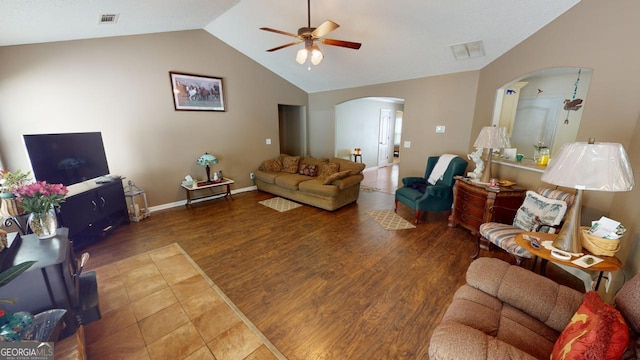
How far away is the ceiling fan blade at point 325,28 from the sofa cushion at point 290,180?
2.57 meters

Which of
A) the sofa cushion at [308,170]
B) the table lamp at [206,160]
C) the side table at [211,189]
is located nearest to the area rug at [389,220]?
the sofa cushion at [308,170]

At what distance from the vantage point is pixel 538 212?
2383mm

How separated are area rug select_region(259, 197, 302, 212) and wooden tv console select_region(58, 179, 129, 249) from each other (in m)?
2.24

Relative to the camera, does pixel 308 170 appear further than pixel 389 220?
Yes

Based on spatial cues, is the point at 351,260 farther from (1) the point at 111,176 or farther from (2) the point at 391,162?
(2) the point at 391,162

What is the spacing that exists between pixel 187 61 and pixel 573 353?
5607 mm

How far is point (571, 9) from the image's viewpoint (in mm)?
2441

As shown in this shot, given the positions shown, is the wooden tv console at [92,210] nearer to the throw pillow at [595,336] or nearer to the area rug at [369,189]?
the throw pillow at [595,336]

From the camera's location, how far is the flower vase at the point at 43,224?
176 centimetres

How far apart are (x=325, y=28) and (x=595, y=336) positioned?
2992mm

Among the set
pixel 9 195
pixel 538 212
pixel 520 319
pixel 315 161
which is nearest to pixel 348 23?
pixel 315 161

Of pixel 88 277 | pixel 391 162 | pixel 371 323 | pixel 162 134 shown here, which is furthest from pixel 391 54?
pixel 391 162

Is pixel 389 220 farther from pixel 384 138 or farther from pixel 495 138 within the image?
pixel 384 138

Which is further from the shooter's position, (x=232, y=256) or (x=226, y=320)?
(x=232, y=256)
